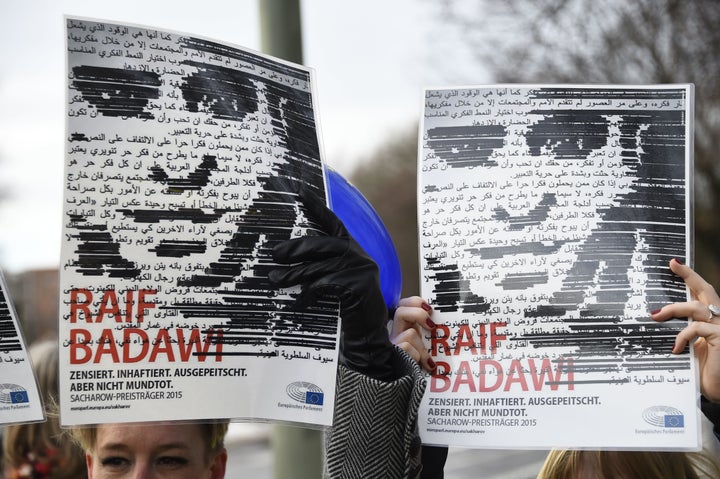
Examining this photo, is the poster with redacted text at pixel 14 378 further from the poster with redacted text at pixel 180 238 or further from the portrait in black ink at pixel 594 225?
the portrait in black ink at pixel 594 225

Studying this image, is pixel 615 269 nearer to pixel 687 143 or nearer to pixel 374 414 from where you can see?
pixel 687 143

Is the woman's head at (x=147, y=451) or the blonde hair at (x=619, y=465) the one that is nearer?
the woman's head at (x=147, y=451)

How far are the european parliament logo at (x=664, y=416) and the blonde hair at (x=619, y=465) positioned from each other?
29cm

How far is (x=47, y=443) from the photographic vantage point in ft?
11.3

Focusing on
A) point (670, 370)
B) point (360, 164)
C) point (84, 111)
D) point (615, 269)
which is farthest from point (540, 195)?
point (360, 164)

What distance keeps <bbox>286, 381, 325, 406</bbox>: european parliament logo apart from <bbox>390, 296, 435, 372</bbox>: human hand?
0.31 metres

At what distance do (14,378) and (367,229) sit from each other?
0.93 m

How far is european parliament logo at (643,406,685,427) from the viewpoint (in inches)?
89.2

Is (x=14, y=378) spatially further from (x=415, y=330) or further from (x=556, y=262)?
(x=556, y=262)

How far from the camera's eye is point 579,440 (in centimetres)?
229

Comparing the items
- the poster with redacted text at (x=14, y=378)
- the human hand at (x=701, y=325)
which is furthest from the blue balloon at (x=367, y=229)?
the poster with redacted text at (x=14, y=378)

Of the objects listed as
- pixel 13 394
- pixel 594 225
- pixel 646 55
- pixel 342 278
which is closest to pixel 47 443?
pixel 13 394

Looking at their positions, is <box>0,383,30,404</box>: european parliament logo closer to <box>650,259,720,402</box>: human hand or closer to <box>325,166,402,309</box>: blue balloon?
<box>325,166,402,309</box>: blue balloon

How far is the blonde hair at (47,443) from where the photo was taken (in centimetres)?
339
